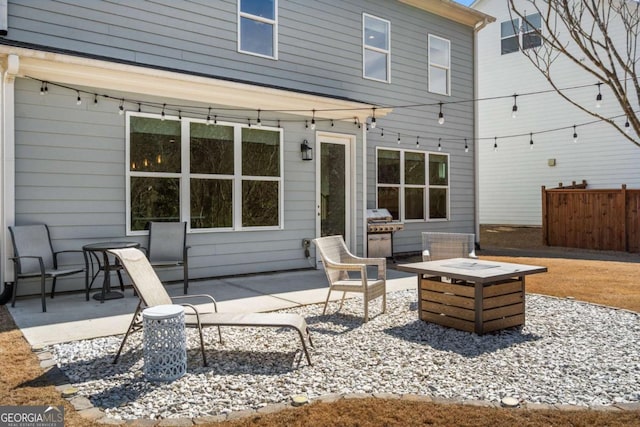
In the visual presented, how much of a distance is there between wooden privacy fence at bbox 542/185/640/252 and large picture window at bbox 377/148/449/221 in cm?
351

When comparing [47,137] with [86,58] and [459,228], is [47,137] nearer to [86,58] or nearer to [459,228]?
[86,58]

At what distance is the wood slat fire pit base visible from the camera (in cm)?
446

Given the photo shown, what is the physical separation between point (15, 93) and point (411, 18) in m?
8.13

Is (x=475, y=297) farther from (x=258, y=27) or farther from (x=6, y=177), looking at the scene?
(x=258, y=27)

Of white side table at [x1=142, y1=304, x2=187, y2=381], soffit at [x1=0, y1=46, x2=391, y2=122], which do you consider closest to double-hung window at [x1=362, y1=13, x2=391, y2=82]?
soffit at [x1=0, y1=46, x2=391, y2=122]

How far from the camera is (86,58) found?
18.9ft

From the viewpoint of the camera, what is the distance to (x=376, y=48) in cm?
1002

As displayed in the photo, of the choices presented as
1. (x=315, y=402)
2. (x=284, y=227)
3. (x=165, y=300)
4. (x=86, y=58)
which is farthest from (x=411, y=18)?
(x=315, y=402)

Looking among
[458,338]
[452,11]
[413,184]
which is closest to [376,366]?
[458,338]

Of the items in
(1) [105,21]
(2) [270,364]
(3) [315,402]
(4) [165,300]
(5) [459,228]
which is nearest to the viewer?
(3) [315,402]

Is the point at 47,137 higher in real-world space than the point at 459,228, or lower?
higher

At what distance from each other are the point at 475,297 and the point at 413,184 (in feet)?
21.6
